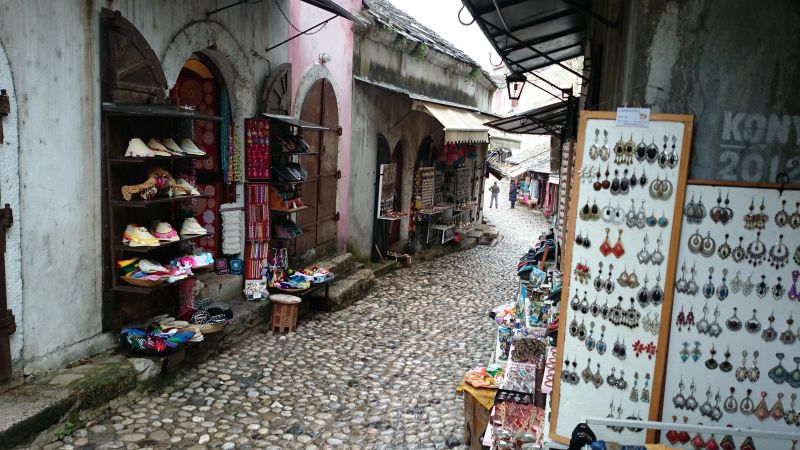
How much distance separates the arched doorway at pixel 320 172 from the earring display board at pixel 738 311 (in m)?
7.25

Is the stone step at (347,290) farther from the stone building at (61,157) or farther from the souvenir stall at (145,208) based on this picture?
the stone building at (61,157)

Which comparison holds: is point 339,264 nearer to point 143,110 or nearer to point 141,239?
point 141,239

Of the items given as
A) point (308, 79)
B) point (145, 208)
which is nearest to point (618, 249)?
point (145, 208)

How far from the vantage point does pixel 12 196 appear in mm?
5070

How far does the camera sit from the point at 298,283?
30.3ft

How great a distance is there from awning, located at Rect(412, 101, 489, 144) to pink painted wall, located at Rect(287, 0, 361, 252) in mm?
1589

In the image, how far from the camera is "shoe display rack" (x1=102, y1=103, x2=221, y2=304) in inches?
237

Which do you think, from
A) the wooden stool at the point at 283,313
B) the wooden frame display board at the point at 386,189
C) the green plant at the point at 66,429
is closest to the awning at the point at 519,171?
the wooden frame display board at the point at 386,189

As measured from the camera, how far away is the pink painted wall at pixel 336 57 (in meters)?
10.0

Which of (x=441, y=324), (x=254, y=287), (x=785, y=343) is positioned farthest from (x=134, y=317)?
(x=785, y=343)

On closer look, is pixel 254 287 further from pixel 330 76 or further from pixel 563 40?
pixel 563 40

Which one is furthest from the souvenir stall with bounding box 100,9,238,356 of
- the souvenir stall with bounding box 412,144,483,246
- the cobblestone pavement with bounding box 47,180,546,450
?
the souvenir stall with bounding box 412,144,483,246

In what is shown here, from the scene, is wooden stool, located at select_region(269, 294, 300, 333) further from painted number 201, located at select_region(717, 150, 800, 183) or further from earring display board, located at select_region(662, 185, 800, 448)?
painted number 201, located at select_region(717, 150, 800, 183)

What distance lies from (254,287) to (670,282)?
634 cm
